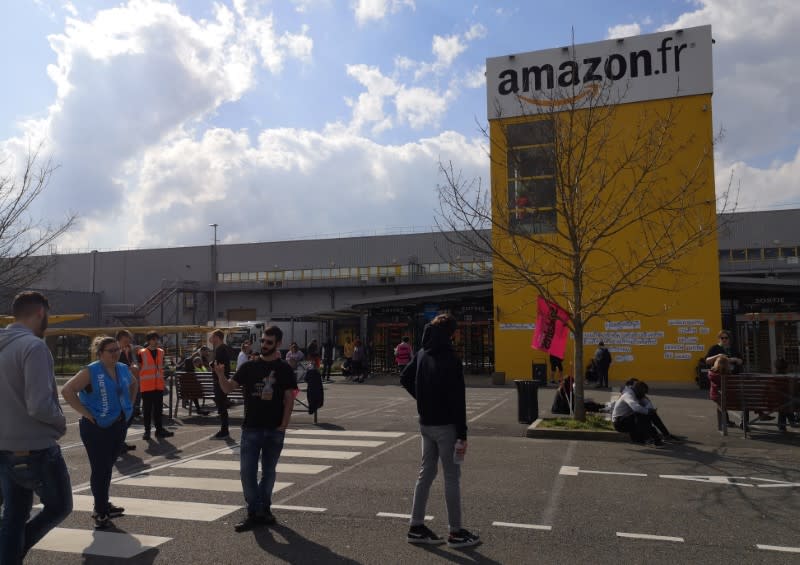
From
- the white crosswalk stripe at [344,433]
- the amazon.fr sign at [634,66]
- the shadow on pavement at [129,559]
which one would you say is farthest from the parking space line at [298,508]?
the amazon.fr sign at [634,66]

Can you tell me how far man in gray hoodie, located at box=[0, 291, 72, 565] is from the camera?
4.03 m

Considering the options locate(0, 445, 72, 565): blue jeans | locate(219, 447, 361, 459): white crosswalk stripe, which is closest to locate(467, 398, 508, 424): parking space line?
locate(219, 447, 361, 459): white crosswalk stripe

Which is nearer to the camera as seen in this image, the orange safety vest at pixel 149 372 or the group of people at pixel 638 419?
the group of people at pixel 638 419

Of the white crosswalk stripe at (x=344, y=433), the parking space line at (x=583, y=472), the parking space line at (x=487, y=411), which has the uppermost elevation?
the parking space line at (x=583, y=472)

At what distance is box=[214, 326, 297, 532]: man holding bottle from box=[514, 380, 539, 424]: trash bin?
26.1ft

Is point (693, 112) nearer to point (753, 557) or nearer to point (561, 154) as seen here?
point (561, 154)

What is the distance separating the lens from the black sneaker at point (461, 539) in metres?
5.37

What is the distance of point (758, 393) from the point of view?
11.5 metres

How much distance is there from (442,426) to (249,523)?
205 centimetres

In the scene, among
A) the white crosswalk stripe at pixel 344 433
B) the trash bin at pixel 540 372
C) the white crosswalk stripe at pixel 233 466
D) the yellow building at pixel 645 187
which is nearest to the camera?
the white crosswalk stripe at pixel 233 466

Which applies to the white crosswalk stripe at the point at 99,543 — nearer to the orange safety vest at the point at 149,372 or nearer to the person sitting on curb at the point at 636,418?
the orange safety vest at the point at 149,372

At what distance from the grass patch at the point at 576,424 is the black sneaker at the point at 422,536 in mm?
6511

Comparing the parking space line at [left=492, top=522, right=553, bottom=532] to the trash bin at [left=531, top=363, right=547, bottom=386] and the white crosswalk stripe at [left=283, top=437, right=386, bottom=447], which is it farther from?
the trash bin at [left=531, top=363, right=547, bottom=386]

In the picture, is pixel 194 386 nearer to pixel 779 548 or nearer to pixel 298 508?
pixel 298 508
